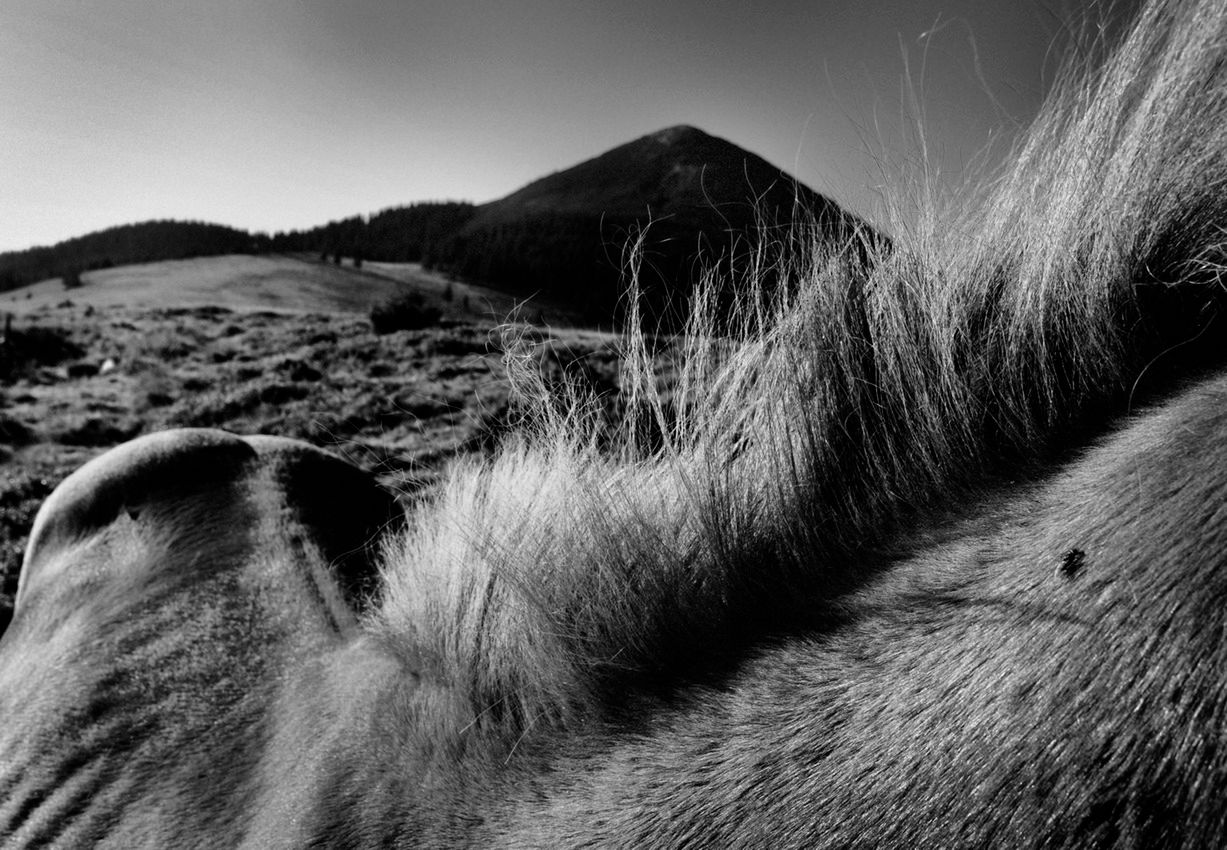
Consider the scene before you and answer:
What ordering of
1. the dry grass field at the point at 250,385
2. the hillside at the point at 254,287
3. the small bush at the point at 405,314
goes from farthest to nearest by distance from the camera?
the hillside at the point at 254,287, the small bush at the point at 405,314, the dry grass field at the point at 250,385

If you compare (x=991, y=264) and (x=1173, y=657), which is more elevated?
(x=991, y=264)

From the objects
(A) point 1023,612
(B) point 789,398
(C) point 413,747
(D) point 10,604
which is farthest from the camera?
(D) point 10,604

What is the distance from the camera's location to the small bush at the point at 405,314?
12359 mm

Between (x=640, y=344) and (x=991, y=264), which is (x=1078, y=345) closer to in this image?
(x=991, y=264)

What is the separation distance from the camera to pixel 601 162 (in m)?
19.8

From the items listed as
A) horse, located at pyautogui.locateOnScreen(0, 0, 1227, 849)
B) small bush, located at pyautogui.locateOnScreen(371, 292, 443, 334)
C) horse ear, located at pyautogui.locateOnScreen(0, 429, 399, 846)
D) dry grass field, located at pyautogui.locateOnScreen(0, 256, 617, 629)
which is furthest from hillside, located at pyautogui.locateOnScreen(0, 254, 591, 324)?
horse, located at pyautogui.locateOnScreen(0, 0, 1227, 849)

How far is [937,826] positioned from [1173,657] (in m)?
0.28

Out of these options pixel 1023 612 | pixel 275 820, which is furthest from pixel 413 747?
pixel 1023 612

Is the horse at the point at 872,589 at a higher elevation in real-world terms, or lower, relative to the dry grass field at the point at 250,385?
higher

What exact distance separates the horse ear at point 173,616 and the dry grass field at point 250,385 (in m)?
0.37

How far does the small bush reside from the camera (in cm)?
1236

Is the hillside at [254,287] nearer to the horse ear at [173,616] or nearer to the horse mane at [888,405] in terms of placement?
the horse ear at [173,616]

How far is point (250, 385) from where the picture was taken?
27.6 ft

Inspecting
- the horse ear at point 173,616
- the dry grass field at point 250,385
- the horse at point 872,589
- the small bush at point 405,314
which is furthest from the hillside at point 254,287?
the horse at point 872,589
